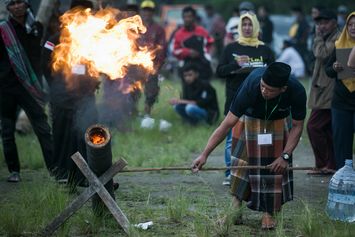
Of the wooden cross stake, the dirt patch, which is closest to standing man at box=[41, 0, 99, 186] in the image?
the dirt patch

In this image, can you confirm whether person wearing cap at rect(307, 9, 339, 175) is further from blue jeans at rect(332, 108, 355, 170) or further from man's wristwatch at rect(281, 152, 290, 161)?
man's wristwatch at rect(281, 152, 290, 161)

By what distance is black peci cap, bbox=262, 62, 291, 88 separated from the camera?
6336mm

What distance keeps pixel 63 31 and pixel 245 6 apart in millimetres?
5411

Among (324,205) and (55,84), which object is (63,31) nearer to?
(55,84)

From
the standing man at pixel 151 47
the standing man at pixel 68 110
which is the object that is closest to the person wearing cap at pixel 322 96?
the standing man at pixel 151 47

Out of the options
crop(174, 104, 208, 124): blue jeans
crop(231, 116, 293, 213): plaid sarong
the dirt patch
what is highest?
crop(231, 116, 293, 213): plaid sarong

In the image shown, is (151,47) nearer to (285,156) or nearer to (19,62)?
(19,62)

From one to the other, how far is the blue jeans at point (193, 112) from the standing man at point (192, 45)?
0.81m

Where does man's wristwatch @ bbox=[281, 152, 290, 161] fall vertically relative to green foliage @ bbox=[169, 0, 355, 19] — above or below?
below

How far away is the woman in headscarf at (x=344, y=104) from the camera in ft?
26.9

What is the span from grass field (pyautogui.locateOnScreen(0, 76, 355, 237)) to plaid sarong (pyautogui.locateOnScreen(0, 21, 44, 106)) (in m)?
1.07

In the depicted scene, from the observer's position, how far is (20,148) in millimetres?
10891

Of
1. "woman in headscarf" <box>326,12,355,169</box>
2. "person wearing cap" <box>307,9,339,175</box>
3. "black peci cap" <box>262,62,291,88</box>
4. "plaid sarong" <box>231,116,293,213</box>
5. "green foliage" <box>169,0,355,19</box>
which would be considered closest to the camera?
"black peci cap" <box>262,62,291,88</box>

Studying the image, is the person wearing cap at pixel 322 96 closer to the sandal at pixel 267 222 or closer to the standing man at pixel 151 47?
the standing man at pixel 151 47
